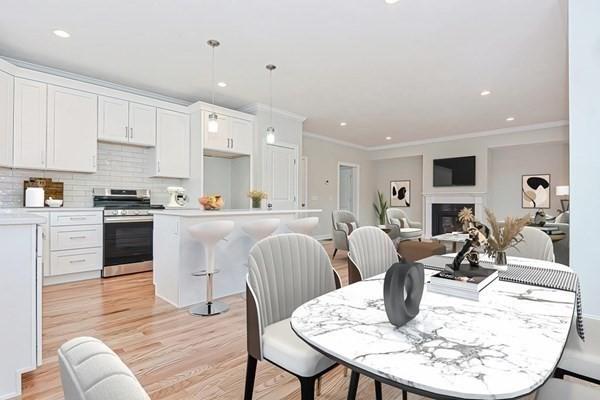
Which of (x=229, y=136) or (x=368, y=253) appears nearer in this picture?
(x=368, y=253)

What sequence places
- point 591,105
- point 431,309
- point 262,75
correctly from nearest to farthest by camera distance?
point 431,309 < point 591,105 < point 262,75

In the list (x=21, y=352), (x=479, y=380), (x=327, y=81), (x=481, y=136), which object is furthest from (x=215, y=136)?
(x=481, y=136)

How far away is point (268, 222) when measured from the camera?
330 centimetres

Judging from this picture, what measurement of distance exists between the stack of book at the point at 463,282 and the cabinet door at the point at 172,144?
442 cm

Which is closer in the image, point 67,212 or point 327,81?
point 67,212

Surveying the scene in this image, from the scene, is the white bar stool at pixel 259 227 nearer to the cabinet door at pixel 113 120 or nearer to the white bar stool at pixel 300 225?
the white bar stool at pixel 300 225

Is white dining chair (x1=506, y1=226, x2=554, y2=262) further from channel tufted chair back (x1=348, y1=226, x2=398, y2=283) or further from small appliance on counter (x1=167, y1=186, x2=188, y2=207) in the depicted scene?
small appliance on counter (x1=167, y1=186, x2=188, y2=207)

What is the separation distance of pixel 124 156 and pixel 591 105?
5303mm

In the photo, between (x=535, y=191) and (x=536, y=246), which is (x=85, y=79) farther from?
(x=535, y=191)

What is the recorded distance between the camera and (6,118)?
3.49 metres

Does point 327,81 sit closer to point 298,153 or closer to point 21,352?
point 298,153

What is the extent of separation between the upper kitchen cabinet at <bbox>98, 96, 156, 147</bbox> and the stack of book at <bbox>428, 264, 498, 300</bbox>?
4.46 m

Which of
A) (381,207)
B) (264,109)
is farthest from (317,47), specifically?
(381,207)

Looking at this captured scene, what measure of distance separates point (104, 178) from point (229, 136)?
189 centimetres
